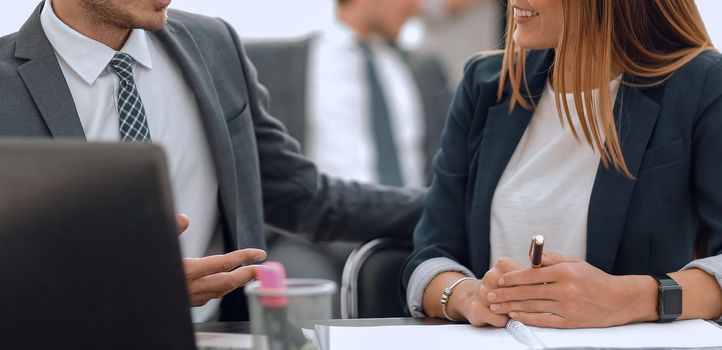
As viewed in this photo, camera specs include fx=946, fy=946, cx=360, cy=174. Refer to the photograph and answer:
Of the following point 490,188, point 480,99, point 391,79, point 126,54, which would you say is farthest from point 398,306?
point 391,79

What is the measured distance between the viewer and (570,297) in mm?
1062

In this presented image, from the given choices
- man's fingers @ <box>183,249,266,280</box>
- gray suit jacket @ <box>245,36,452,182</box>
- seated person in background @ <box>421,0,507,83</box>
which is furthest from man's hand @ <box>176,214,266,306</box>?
seated person in background @ <box>421,0,507,83</box>

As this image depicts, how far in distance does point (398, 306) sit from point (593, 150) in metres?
0.37

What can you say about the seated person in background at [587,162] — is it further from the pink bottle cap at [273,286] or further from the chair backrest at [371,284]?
the pink bottle cap at [273,286]

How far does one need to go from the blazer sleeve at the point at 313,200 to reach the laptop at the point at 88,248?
873 mm

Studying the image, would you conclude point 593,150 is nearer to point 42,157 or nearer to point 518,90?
point 518,90

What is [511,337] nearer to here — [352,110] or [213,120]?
[213,120]

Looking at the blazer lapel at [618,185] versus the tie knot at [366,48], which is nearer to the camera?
the blazer lapel at [618,185]

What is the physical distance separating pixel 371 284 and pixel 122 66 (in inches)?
19.2

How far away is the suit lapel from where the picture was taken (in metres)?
1.42

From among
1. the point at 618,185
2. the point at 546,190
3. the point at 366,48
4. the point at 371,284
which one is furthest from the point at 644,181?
the point at 366,48

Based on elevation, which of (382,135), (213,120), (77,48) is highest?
(77,48)

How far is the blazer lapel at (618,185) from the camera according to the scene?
4.11 ft

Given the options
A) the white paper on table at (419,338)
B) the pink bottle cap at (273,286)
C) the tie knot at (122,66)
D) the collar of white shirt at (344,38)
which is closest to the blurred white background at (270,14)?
the collar of white shirt at (344,38)
